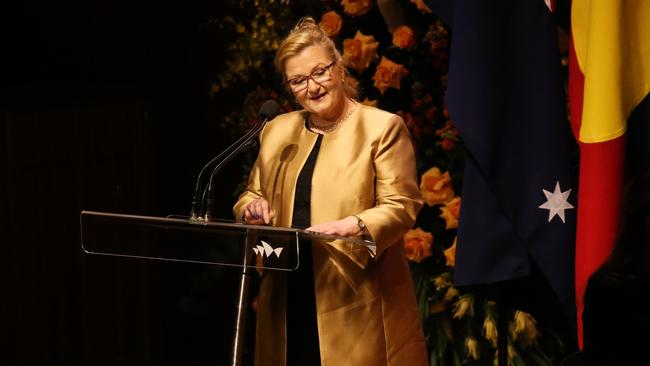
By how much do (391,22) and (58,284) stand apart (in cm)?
168

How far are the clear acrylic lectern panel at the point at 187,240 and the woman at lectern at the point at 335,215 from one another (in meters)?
0.16

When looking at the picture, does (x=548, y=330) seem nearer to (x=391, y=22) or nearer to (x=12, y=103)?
(x=391, y=22)

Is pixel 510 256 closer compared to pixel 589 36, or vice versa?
pixel 589 36

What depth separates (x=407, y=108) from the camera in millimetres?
4262

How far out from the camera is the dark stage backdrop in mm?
4531

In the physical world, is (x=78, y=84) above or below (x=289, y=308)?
above

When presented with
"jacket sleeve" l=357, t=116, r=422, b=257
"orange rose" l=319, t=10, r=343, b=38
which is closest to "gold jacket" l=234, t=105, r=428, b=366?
"jacket sleeve" l=357, t=116, r=422, b=257

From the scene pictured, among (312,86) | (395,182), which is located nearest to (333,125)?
(312,86)

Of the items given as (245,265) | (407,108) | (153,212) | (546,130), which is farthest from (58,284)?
(546,130)

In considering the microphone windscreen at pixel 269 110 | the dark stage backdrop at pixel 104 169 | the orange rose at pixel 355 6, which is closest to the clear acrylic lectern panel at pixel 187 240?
the microphone windscreen at pixel 269 110

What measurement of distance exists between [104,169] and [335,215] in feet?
6.34

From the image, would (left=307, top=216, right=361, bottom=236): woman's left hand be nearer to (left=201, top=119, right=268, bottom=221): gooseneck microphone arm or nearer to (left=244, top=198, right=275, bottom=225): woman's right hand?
(left=244, top=198, right=275, bottom=225): woman's right hand

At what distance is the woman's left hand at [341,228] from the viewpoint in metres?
3.04

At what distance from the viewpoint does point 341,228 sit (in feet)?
10.0
